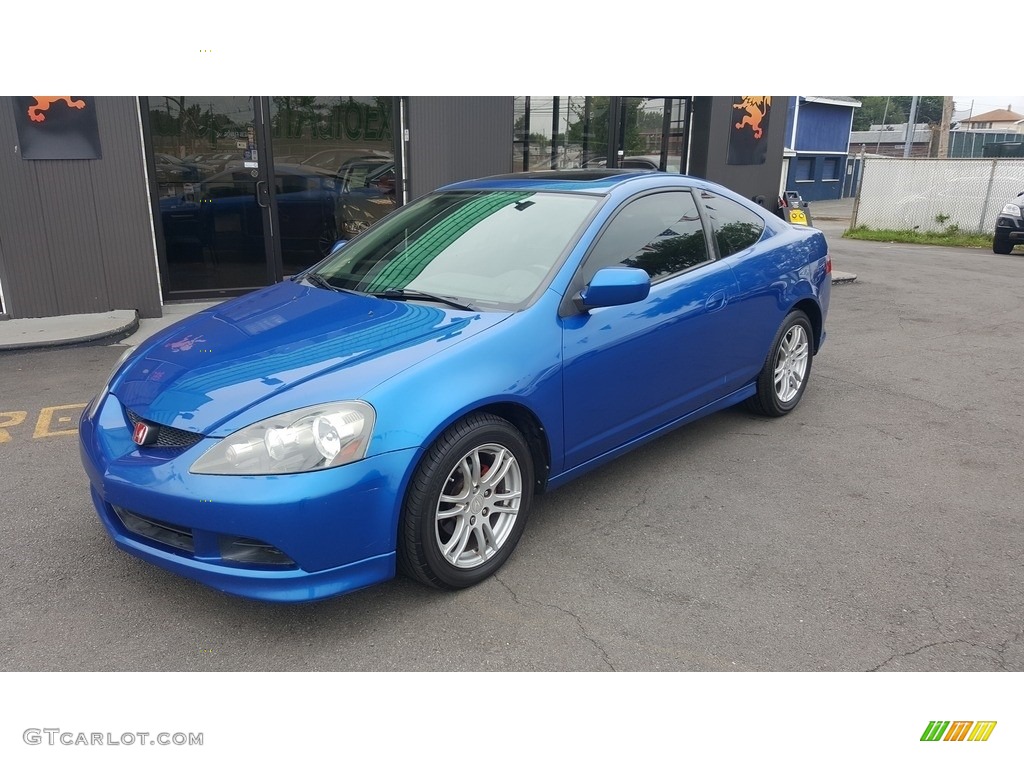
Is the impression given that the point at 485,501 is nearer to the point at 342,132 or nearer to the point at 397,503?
the point at 397,503

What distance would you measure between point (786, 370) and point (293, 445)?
3612mm

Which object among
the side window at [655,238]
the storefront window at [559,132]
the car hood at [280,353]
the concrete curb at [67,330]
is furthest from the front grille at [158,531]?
the storefront window at [559,132]

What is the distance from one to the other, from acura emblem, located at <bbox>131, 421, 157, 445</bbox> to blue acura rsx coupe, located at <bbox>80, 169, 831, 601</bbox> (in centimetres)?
1

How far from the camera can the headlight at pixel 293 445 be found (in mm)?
2689

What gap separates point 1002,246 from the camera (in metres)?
15.0

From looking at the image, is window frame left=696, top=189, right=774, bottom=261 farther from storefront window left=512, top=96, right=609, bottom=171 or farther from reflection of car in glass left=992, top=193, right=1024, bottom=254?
reflection of car in glass left=992, top=193, right=1024, bottom=254

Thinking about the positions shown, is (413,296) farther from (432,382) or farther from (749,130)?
(749,130)

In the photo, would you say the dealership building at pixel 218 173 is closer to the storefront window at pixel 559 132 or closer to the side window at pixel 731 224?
the storefront window at pixel 559 132

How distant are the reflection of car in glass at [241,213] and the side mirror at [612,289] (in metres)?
6.36

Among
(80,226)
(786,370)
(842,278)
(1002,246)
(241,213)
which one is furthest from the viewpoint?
(1002,246)

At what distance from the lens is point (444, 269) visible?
383 cm

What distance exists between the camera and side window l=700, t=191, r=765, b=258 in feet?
15.1

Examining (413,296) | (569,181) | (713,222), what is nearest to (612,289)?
(413,296)

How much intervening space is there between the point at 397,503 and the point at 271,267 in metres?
6.90
